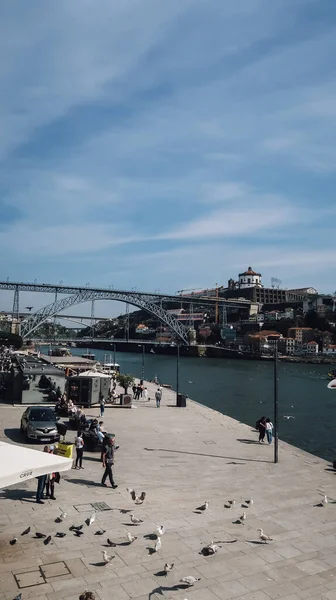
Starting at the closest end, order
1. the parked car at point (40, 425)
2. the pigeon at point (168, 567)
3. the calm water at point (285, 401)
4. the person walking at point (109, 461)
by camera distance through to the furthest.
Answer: the pigeon at point (168, 567)
the person walking at point (109, 461)
the parked car at point (40, 425)
the calm water at point (285, 401)

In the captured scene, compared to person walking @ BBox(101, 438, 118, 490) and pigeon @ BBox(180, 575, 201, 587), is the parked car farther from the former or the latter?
pigeon @ BBox(180, 575, 201, 587)

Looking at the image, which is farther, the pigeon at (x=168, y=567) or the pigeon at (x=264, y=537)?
the pigeon at (x=264, y=537)

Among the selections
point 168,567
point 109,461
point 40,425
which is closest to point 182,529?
point 168,567

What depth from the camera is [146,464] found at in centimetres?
1330

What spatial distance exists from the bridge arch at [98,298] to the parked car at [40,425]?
89.4 meters

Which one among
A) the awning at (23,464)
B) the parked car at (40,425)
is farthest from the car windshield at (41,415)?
the awning at (23,464)

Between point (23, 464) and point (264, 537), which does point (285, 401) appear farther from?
point (23, 464)

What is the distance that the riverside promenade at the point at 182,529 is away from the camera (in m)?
6.63

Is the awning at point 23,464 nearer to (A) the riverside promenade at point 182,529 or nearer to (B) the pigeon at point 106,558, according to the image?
(A) the riverside promenade at point 182,529

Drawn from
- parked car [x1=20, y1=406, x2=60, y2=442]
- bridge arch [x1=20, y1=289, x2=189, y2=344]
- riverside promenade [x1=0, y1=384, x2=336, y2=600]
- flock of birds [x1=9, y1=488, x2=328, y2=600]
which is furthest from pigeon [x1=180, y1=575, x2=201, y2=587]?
bridge arch [x1=20, y1=289, x2=189, y2=344]

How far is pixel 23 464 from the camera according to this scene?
7.37 meters

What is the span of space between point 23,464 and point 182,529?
10.4 ft

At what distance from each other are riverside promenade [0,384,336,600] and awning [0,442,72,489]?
1.21m

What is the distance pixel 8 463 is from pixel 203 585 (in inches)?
128
